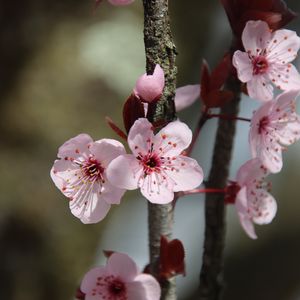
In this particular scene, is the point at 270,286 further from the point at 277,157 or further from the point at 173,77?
the point at 173,77

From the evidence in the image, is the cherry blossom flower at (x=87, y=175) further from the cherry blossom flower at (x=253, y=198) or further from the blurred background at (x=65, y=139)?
the blurred background at (x=65, y=139)

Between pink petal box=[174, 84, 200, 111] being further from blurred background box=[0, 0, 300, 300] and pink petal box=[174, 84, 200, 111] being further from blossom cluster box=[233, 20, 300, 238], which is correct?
blurred background box=[0, 0, 300, 300]

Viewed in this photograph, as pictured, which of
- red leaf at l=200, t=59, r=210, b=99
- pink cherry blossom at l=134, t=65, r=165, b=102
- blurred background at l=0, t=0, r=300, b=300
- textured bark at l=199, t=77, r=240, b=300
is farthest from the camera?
blurred background at l=0, t=0, r=300, b=300

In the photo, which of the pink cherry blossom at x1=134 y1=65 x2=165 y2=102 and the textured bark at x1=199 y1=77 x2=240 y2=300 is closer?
the pink cherry blossom at x1=134 y1=65 x2=165 y2=102

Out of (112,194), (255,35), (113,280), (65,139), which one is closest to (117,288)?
(113,280)

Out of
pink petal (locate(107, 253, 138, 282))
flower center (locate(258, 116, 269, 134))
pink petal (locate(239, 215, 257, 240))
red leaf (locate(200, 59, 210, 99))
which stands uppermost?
red leaf (locate(200, 59, 210, 99))

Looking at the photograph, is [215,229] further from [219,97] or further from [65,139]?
[65,139]

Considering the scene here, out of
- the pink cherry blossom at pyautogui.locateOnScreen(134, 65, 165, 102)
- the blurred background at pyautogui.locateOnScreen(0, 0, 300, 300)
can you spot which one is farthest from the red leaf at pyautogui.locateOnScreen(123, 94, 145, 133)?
the blurred background at pyautogui.locateOnScreen(0, 0, 300, 300)
